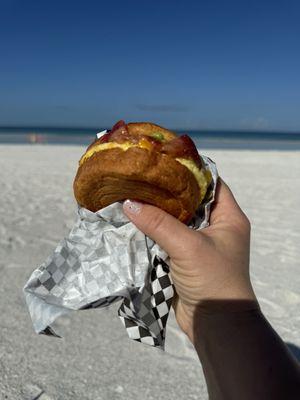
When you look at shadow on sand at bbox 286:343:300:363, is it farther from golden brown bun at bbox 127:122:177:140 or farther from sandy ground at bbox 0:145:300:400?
golden brown bun at bbox 127:122:177:140

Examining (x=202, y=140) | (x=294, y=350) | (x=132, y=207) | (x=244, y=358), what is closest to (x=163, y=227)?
(x=132, y=207)

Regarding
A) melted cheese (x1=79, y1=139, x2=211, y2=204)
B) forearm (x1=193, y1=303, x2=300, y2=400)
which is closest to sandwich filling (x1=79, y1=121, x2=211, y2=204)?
melted cheese (x1=79, y1=139, x2=211, y2=204)

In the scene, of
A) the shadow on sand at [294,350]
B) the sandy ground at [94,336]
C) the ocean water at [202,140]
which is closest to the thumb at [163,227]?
the sandy ground at [94,336]

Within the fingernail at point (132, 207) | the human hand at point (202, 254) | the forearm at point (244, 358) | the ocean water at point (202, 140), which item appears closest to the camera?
the forearm at point (244, 358)

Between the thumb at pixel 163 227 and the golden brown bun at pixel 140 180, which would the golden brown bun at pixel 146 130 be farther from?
the thumb at pixel 163 227

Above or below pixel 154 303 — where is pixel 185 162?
above

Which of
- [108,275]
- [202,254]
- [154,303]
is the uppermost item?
[202,254]

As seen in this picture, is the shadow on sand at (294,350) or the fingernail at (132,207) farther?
the shadow on sand at (294,350)

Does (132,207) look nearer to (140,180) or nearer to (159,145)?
(140,180)
